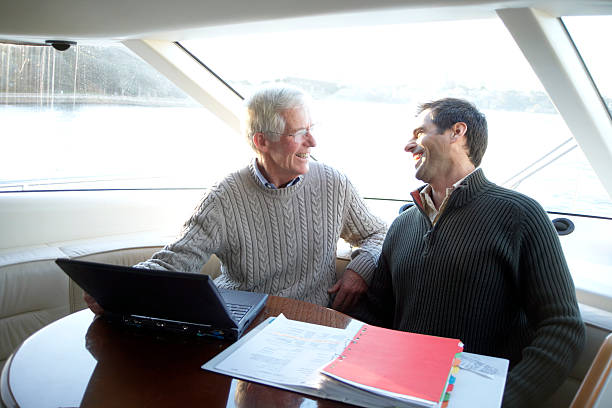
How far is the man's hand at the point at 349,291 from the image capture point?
208 cm

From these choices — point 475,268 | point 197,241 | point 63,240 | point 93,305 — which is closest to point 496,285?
point 475,268

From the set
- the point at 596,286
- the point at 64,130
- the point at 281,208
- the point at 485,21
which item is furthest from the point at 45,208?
the point at 596,286

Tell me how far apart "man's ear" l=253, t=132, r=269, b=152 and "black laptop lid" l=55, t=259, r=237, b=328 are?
3.08 feet

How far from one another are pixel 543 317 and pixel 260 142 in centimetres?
122

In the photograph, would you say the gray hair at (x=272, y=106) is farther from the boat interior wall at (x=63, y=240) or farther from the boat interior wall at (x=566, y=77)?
the boat interior wall at (x=566, y=77)

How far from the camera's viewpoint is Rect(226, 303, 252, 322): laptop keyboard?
1.48 metres

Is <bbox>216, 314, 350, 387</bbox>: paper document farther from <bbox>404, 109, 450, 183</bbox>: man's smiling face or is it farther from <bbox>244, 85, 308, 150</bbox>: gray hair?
<bbox>244, 85, 308, 150</bbox>: gray hair

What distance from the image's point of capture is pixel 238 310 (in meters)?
1.53

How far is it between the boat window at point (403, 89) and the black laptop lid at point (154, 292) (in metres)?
1.07

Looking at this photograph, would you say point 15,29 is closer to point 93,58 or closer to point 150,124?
point 93,58

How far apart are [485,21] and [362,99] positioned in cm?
91

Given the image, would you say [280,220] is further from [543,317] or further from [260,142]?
[543,317]

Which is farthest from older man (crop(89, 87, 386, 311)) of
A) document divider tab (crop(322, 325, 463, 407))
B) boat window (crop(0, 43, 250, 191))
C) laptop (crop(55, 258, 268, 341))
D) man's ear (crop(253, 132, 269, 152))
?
boat window (crop(0, 43, 250, 191))

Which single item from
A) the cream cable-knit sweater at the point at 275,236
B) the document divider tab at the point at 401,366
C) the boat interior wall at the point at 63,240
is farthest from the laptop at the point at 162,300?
the boat interior wall at the point at 63,240
